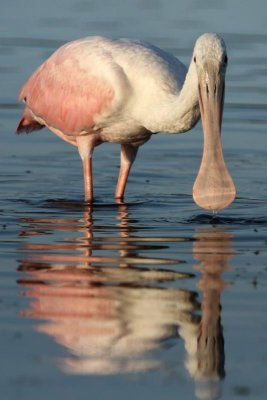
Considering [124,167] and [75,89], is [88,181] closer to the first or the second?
[124,167]

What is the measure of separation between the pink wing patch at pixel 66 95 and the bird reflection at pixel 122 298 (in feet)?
4.21

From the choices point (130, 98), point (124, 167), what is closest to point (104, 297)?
point (130, 98)

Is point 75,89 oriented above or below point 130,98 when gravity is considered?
below

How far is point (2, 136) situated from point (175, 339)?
7.97 m

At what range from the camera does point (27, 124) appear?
13594 millimetres

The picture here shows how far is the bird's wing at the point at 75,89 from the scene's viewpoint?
1159 centimetres

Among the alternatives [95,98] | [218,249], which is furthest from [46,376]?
[95,98]

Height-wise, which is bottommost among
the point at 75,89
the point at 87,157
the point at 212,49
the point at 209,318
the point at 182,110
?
the point at 87,157

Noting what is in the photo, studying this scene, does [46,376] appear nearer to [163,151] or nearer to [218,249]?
[218,249]

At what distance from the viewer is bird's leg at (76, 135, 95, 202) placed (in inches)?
484

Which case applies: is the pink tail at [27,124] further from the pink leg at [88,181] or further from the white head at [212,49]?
the white head at [212,49]

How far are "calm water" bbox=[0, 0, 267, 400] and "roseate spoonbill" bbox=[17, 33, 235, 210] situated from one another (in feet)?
1.60

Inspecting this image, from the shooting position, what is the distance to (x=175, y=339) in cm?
752

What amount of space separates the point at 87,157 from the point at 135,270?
10.6ft
